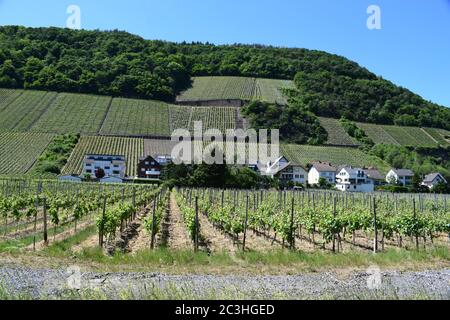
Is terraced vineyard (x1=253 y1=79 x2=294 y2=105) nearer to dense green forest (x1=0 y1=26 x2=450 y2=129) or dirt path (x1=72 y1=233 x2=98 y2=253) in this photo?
dense green forest (x1=0 y1=26 x2=450 y2=129)

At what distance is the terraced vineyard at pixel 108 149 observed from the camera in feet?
235

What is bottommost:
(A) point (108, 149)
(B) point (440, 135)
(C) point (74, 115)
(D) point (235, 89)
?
(A) point (108, 149)

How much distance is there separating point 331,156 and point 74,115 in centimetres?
5312

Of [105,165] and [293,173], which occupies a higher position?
[105,165]

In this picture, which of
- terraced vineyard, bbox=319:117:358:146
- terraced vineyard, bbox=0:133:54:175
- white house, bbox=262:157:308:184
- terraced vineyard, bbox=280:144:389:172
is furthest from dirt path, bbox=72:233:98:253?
terraced vineyard, bbox=319:117:358:146

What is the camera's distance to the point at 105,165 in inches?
2881

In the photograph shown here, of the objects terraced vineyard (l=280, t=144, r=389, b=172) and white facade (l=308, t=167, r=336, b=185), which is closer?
white facade (l=308, t=167, r=336, b=185)

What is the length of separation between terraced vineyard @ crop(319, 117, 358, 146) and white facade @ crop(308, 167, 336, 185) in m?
14.8

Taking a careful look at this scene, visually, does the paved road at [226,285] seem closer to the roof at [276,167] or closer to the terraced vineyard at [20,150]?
the terraced vineyard at [20,150]

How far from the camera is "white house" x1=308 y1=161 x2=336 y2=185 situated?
81875 millimetres

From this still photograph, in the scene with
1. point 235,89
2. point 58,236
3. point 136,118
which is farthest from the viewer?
point 235,89

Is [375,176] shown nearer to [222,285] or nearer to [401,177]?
[401,177]

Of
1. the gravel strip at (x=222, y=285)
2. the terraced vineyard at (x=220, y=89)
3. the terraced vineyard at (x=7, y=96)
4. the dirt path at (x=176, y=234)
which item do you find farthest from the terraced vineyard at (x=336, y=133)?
the gravel strip at (x=222, y=285)

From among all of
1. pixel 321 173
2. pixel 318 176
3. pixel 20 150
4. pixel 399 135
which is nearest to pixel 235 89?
pixel 399 135
